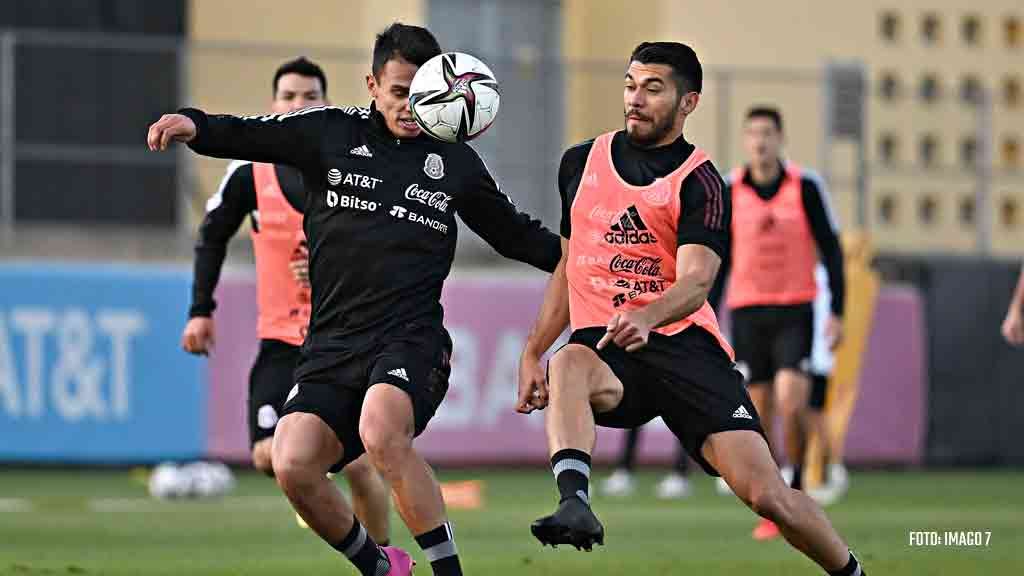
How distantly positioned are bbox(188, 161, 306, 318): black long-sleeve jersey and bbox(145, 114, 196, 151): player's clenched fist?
2.42m

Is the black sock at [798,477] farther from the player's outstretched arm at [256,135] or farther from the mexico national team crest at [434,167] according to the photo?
the player's outstretched arm at [256,135]

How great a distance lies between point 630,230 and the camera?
8.16 m

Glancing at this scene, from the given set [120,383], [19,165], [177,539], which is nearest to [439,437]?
[120,383]

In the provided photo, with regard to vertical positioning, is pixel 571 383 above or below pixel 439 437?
above

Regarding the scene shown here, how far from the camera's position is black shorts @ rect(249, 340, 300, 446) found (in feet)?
32.2

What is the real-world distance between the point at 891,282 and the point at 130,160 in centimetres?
729

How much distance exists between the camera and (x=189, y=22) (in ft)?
67.8

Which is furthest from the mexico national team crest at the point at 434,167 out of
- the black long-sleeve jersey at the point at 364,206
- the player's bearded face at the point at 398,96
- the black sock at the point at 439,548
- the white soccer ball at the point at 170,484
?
the white soccer ball at the point at 170,484

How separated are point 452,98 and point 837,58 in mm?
18116

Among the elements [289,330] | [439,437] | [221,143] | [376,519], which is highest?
[221,143]

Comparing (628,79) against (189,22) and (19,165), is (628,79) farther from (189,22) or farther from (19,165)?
(189,22)

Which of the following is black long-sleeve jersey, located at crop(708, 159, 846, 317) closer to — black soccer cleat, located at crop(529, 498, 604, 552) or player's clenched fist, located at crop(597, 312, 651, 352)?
player's clenched fist, located at crop(597, 312, 651, 352)

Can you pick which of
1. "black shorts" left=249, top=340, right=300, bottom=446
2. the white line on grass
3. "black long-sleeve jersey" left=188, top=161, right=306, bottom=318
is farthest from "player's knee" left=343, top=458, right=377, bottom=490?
the white line on grass

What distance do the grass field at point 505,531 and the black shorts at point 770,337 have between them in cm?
97
